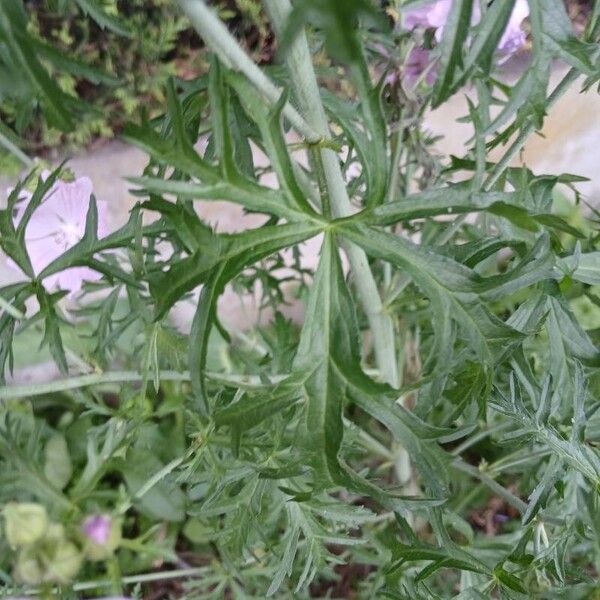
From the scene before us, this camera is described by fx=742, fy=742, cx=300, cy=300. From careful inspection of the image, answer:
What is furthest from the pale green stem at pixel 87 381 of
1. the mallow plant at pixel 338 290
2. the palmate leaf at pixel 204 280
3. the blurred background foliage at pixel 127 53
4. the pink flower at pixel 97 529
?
the blurred background foliage at pixel 127 53

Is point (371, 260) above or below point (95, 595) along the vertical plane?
above

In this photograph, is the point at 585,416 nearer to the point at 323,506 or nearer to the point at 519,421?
the point at 519,421

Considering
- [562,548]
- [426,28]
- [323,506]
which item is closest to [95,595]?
[323,506]

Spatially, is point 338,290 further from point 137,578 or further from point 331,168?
point 137,578

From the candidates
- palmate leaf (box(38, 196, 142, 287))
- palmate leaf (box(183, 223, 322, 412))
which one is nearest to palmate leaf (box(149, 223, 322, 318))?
palmate leaf (box(183, 223, 322, 412))

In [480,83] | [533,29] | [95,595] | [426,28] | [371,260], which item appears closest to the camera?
[533,29]

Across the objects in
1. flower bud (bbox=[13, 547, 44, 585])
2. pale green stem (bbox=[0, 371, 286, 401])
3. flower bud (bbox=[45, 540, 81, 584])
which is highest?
flower bud (bbox=[13, 547, 44, 585])

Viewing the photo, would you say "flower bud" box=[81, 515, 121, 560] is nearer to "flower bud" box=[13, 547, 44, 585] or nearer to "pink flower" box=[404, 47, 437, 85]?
"flower bud" box=[13, 547, 44, 585]
